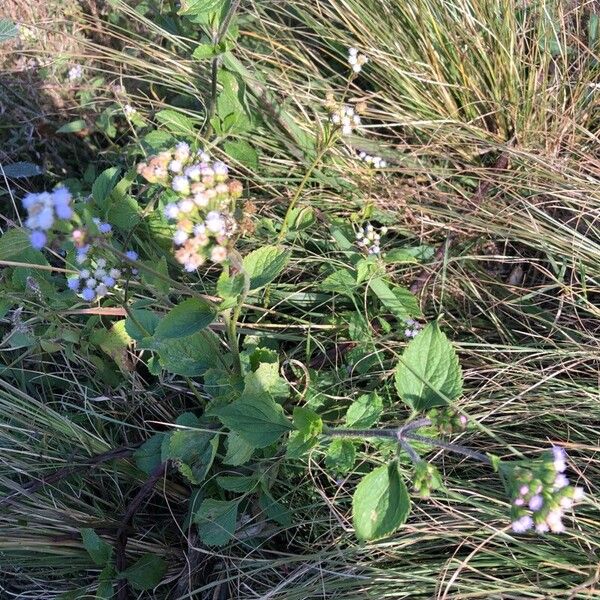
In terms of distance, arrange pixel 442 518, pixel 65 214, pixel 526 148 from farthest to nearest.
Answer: pixel 526 148 < pixel 442 518 < pixel 65 214

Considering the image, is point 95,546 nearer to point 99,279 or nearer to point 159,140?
point 99,279

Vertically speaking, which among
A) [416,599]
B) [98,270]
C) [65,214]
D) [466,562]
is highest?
[65,214]

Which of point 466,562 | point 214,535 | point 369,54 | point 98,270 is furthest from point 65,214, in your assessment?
point 369,54

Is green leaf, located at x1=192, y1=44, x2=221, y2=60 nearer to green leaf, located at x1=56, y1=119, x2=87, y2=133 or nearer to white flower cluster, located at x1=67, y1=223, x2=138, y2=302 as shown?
white flower cluster, located at x1=67, y1=223, x2=138, y2=302

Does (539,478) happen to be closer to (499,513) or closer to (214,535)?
(499,513)

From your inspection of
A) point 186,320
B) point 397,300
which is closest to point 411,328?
point 397,300

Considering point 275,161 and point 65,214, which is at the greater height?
point 65,214

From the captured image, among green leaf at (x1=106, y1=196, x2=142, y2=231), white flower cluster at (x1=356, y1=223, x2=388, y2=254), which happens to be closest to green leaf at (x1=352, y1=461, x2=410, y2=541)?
white flower cluster at (x1=356, y1=223, x2=388, y2=254)
